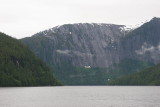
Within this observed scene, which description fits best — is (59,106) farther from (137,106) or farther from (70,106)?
(137,106)

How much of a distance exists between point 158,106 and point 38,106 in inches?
1637

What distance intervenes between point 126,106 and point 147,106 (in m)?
7.43

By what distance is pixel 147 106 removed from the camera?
129875 mm

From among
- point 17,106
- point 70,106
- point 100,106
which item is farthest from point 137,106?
point 17,106

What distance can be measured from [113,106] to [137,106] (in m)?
8.46

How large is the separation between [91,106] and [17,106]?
25981 mm

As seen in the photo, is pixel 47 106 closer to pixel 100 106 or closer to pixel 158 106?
pixel 100 106

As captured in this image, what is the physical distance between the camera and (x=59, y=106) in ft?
425

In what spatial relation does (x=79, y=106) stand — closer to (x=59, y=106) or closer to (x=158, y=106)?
(x=59, y=106)

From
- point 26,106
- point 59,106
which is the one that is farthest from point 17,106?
point 59,106

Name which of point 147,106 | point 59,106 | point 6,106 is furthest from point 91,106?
point 6,106

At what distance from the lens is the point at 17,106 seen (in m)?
127

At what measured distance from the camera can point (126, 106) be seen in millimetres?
129750

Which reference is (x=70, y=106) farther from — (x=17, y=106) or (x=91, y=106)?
(x=17, y=106)
